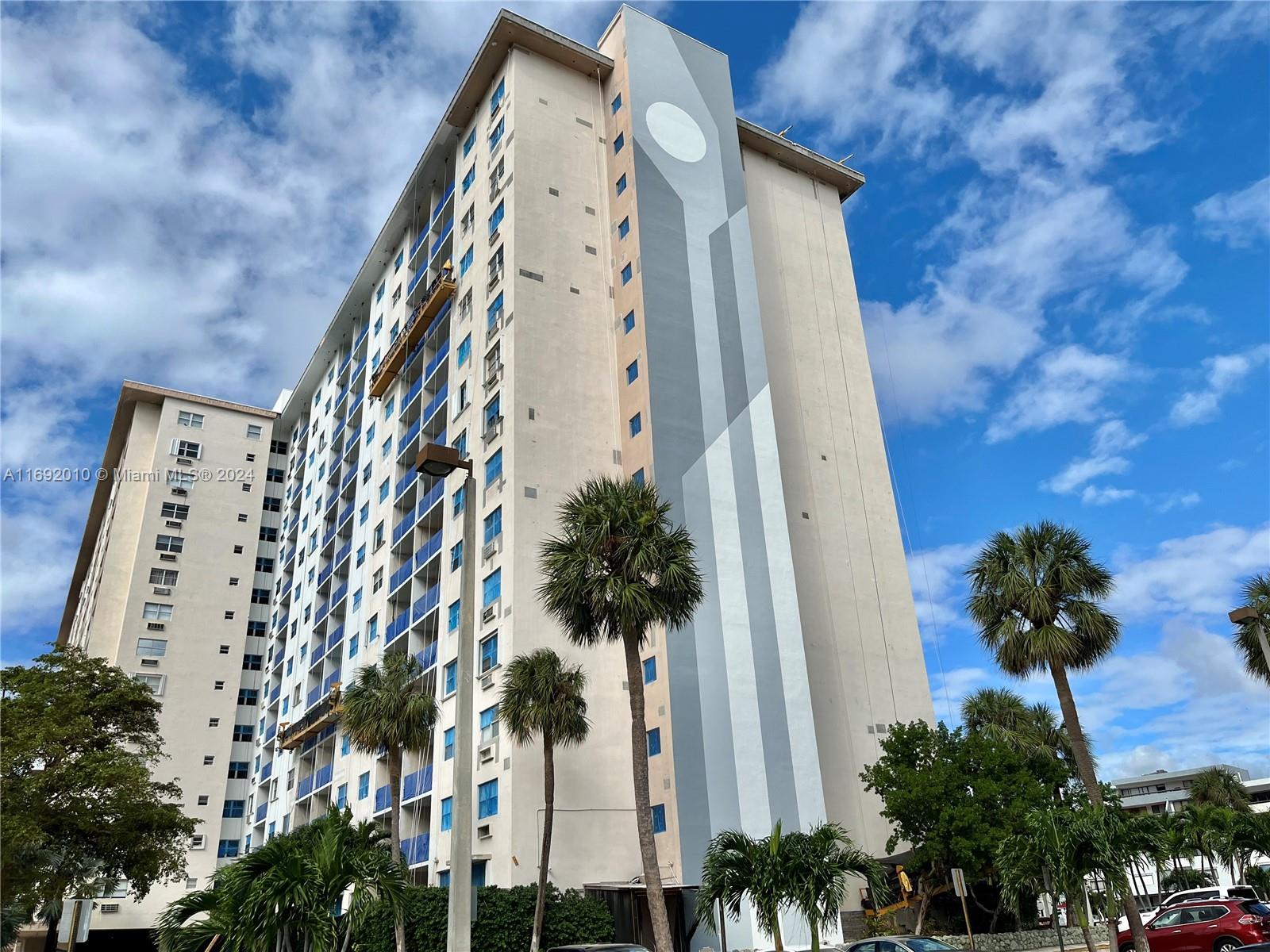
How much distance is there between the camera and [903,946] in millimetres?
22938

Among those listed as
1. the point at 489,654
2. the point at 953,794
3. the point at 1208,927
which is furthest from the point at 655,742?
the point at 1208,927

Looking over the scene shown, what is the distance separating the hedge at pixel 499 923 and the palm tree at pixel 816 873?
42.9 ft

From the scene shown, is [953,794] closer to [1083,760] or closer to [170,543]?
[1083,760]

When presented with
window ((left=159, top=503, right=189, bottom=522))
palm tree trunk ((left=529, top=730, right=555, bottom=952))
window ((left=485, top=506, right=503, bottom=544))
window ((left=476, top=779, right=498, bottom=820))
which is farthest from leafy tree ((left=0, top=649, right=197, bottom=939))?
window ((left=159, top=503, right=189, bottom=522))

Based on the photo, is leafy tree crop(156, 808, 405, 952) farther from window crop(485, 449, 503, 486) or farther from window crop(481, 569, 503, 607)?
window crop(485, 449, 503, 486)

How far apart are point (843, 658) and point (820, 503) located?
886 cm

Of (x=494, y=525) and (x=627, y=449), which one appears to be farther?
(x=627, y=449)

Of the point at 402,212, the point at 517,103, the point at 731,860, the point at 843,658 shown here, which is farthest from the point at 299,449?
the point at 731,860

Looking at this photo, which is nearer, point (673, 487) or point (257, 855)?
point (257, 855)

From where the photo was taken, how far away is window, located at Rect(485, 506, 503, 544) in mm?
44750

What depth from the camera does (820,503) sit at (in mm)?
53375

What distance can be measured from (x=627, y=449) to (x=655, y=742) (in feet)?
48.0

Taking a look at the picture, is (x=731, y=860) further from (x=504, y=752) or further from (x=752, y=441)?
(x=752, y=441)

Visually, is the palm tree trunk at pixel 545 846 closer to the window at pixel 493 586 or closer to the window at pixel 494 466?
the window at pixel 493 586
